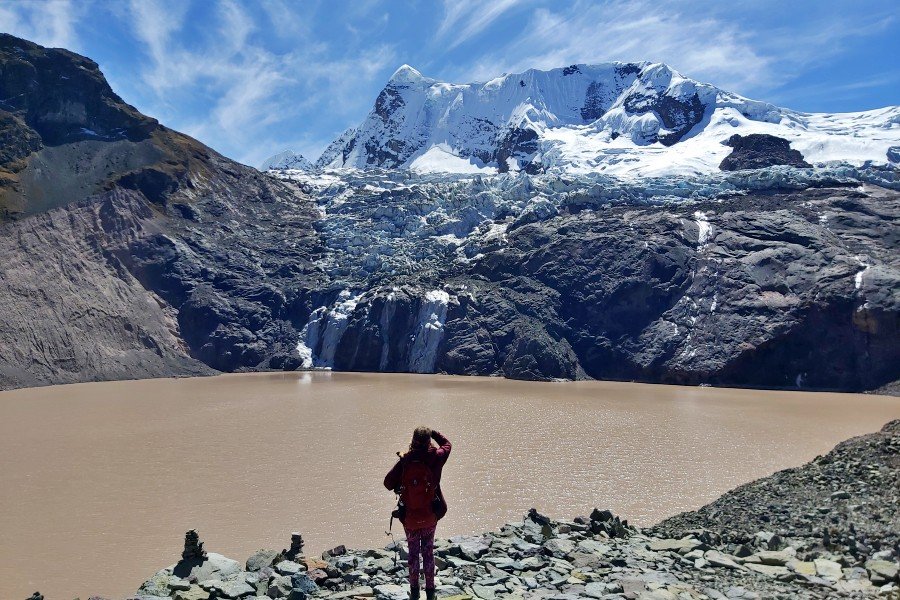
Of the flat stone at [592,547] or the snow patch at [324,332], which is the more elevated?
the snow patch at [324,332]

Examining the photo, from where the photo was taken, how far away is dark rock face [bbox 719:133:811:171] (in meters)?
92.6

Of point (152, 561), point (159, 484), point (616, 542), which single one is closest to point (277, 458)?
point (159, 484)

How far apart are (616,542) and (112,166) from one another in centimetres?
7217

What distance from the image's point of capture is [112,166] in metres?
69.6

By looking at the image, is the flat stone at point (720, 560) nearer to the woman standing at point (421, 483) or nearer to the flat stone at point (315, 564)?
the woman standing at point (421, 483)

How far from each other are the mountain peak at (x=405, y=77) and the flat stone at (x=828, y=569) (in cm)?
16336

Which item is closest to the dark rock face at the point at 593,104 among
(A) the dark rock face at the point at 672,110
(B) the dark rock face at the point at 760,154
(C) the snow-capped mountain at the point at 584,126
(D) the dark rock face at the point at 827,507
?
(C) the snow-capped mountain at the point at 584,126

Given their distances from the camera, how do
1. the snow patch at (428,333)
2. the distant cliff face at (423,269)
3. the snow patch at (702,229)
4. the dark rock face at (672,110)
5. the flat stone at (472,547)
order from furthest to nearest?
the dark rock face at (672,110)
the snow patch at (428,333)
the snow patch at (702,229)
the distant cliff face at (423,269)
the flat stone at (472,547)

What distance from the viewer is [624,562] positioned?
31.9 feet

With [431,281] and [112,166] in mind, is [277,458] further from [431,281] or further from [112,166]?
[112,166]

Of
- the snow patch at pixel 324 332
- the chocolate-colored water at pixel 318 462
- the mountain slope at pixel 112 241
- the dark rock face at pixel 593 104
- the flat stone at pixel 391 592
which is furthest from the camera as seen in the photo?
the dark rock face at pixel 593 104

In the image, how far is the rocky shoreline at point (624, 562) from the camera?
848 cm

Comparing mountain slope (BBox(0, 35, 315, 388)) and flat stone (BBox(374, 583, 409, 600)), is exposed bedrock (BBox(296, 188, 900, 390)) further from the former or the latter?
flat stone (BBox(374, 583, 409, 600))

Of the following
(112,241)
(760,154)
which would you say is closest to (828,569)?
(112,241)
